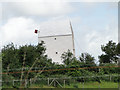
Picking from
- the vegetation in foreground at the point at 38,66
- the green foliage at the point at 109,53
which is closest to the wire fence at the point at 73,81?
the vegetation in foreground at the point at 38,66

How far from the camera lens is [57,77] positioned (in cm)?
1288

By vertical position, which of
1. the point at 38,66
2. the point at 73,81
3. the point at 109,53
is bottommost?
the point at 73,81

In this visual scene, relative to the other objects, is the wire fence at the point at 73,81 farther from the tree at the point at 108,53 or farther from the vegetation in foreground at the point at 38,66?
the tree at the point at 108,53

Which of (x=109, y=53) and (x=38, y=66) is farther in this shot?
(x=109, y=53)

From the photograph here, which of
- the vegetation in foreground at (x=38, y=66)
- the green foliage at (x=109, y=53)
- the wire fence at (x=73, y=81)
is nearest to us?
the wire fence at (x=73, y=81)

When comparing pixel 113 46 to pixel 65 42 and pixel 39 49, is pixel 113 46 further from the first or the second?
pixel 39 49

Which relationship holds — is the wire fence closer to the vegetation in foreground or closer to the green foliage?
the vegetation in foreground

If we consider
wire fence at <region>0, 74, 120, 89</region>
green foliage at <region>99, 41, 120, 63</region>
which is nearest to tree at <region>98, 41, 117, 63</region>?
green foliage at <region>99, 41, 120, 63</region>

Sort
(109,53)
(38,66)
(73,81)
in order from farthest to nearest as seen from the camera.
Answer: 1. (109,53)
2. (38,66)
3. (73,81)

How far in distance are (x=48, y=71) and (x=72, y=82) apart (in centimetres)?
217

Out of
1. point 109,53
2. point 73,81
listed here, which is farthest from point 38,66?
point 109,53

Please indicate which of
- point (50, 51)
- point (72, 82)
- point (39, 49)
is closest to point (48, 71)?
point (72, 82)

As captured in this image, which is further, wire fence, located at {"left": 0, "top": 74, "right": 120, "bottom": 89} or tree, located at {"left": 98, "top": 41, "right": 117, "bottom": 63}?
tree, located at {"left": 98, "top": 41, "right": 117, "bottom": 63}

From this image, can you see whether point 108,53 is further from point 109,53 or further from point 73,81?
point 73,81
